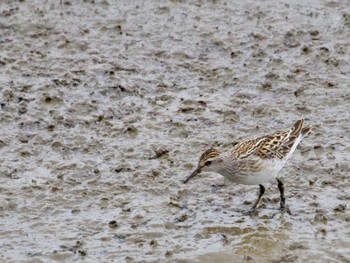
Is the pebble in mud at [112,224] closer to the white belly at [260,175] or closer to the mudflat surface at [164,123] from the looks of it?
the mudflat surface at [164,123]

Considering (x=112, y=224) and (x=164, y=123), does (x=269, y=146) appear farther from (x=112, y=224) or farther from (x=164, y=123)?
(x=164, y=123)

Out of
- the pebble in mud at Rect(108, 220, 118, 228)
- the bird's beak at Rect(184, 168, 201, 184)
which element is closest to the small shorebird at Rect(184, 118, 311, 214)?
the bird's beak at Rect(184, 168, 201, 184)

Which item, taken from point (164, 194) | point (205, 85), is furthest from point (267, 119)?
point (164, 194)

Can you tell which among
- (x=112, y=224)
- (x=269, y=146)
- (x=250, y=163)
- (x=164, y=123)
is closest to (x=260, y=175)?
(x=250, y=163)

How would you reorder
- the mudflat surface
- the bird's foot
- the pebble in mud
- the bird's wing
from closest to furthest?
the mudflat surface → the pebble in mud → the bird's foot → the bird's wing

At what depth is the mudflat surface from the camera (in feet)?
32.2

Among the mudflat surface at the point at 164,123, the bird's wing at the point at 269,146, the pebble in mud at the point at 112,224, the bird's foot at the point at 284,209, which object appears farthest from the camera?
the bird's wing at the point at 269,146

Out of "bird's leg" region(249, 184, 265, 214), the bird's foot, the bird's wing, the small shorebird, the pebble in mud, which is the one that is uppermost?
the bird's wing

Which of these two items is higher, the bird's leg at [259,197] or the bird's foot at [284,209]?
the bird's leg at [259,197]

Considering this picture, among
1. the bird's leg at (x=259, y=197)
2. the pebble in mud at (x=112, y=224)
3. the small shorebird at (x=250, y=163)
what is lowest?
the pebble in mud at (x=112, y=224)

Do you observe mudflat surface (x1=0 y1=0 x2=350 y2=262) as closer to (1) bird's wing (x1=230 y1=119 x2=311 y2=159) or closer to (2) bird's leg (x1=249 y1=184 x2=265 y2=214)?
(2) bird's leg (x1=249 y1=184 x2=265 y2=214)

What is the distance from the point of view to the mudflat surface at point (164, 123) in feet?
32.2

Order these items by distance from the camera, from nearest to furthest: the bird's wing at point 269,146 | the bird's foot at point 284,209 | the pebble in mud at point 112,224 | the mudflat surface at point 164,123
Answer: the mudflat surface at point 164,123 < the pebble in mud at point 112,224 < the bird's foot at point 284,209 < the bird's wing at point 269,146

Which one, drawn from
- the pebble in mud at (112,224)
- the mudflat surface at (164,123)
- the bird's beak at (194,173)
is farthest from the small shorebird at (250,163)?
the pebble in mud at (112,224)
